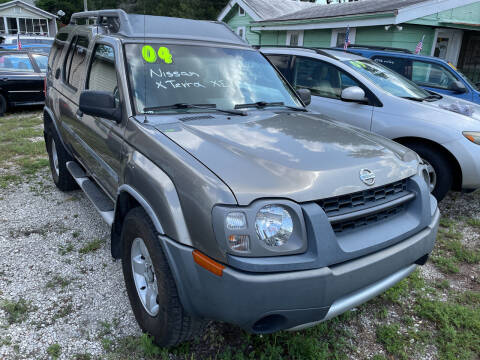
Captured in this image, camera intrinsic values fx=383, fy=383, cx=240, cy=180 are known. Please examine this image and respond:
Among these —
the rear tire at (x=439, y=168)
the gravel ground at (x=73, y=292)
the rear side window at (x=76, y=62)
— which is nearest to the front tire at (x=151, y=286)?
the gravel ground at (x=73, y=292)

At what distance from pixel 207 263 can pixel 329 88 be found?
Answer: 425 centimetres

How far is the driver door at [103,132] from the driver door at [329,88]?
9.27 feet

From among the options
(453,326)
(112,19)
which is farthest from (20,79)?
(453,326)

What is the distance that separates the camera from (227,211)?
5.96ft

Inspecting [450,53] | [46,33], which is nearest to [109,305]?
[450,53]

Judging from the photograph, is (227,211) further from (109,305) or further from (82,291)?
(82,291)

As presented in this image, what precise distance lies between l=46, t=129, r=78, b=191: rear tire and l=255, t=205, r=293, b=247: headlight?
343 cm

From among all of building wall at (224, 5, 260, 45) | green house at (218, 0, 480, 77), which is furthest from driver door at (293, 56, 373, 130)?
building wall at (224, 5, 260, 45)

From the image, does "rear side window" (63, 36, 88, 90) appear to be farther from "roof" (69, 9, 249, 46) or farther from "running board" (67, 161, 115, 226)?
"running board" (67, 161, 115, 226)

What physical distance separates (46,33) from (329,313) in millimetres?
45991

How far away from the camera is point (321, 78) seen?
220 inches

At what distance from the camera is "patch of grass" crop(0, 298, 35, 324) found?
271 centimetres

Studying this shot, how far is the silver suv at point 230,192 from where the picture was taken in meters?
1.84

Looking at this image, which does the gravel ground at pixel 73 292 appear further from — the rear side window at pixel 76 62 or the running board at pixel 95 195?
the rear side window at pixel 76 62
